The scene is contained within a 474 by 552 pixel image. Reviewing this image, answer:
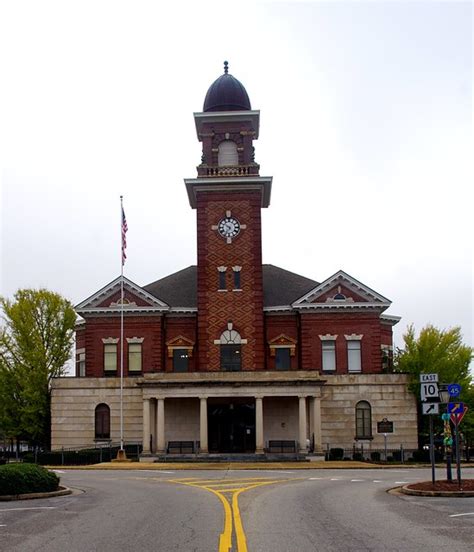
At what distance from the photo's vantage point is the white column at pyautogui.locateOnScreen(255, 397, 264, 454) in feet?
160

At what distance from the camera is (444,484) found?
2319 cm

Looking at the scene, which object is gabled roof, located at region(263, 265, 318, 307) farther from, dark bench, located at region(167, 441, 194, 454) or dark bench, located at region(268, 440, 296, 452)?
dark bench, located at region(167, 441, 194, 454)

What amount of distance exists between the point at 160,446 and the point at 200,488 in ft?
80.8

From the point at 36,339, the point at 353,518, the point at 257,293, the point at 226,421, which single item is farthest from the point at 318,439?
the point at 353,518

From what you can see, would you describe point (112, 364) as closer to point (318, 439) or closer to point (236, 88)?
point (318, 439)

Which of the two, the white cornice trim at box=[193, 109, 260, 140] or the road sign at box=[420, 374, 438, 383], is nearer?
the road sign at box=[420, 374, 438, 383]

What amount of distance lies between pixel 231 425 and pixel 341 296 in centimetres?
1134

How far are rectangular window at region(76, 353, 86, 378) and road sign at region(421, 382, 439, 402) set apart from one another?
37.8 m

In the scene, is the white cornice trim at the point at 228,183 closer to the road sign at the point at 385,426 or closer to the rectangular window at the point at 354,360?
the rectangular window at the point at 354,360

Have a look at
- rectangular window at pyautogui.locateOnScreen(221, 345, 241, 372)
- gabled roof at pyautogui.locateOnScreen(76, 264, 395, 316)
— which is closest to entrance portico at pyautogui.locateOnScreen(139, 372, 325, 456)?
rectangular window at pyautogui.locateOnScreen(221, 345, 241, 372)

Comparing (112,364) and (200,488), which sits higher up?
(112,364)

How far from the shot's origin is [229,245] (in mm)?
54969

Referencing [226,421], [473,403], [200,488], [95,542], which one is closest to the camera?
[95,542]

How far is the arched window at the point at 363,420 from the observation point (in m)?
52.6
